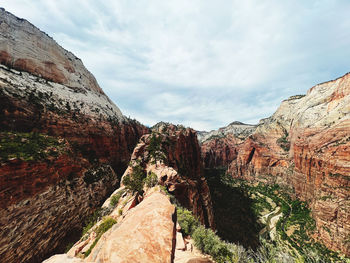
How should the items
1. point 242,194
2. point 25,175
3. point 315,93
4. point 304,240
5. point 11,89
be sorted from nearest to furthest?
point 25,175 → point 11,89 → point 304,240 → point 242,194 → point 315,93

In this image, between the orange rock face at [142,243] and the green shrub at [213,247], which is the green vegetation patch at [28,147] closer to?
the orange rock face at [142,243]

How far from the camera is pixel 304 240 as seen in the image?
33.2 metres

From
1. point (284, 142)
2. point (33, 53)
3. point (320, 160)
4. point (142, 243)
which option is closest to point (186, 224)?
point (142, 243)

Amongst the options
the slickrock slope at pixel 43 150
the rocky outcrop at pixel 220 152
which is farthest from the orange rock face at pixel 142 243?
the rocky outcrop at pixel 220 152

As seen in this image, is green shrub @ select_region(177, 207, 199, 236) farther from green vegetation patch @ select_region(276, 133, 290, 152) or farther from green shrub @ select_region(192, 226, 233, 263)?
green vegetation patch @ select_region(276, 133, 290, 152)

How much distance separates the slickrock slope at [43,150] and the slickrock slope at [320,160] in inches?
2108

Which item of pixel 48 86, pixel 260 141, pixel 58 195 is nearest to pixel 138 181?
pixel 58 195

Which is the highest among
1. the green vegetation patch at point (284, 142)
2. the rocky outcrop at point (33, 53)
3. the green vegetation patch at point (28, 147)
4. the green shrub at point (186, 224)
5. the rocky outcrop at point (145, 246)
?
the rocky outcrop at point (33, 53)

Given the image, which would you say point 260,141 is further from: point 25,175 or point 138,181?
point 25,175

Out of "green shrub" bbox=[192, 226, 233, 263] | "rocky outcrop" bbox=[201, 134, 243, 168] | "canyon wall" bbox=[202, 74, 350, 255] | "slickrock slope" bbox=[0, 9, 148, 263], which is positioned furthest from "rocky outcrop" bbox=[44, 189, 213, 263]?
"rocky outcrop" bbox=[201, 134, 243, 168]

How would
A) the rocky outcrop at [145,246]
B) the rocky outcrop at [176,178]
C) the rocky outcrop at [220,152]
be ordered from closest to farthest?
the rocky outcrop at [145,246]
the rocky outcrop at [176,178]
the rocky outcrop at [220,152]

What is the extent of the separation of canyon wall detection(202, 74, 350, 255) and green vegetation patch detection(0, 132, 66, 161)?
59.6 metres

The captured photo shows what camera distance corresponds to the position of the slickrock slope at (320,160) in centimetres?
3033

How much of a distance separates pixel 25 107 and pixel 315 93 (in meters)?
122
